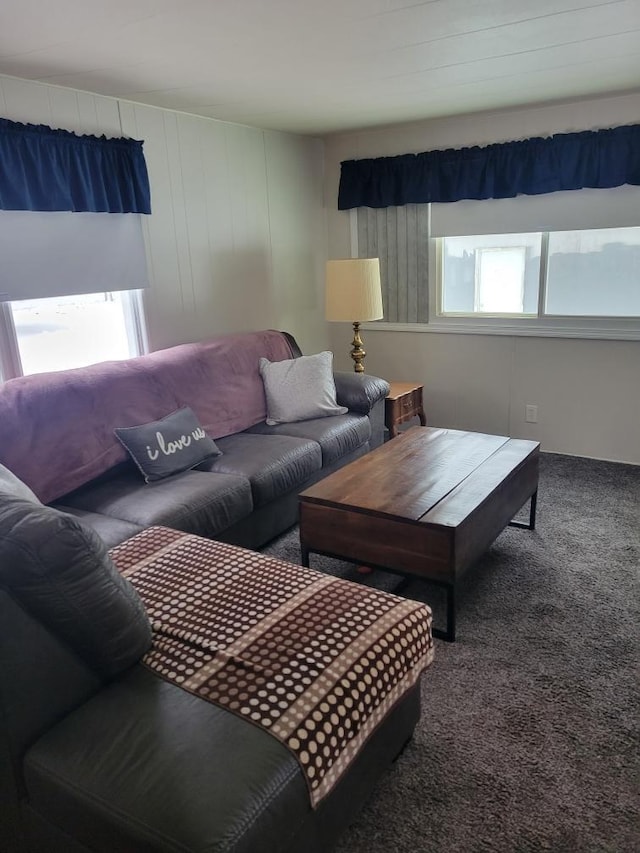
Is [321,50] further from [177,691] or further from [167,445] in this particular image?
[177,691]

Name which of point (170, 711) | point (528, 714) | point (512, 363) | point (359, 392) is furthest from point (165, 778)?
point (512, 363)

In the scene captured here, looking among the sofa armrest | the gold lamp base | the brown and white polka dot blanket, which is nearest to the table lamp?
the gold lamp base

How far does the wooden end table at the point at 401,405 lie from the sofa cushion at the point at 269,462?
3.29 ft

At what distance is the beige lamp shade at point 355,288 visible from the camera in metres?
4.19

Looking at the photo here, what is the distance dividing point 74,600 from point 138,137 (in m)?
2.86

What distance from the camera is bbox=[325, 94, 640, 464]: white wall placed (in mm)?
4023

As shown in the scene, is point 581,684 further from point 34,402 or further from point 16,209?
point 16,209

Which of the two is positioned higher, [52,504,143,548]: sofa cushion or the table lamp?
the table lamp

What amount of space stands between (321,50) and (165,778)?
2.63 m

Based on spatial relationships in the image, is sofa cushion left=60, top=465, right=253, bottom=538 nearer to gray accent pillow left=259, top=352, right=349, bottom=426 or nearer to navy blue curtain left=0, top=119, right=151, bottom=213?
gray accent pillow left=259, top=352, right=349, bottom=426

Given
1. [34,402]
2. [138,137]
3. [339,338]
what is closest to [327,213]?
[339,338]

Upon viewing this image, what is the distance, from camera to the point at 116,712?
1.42 metres

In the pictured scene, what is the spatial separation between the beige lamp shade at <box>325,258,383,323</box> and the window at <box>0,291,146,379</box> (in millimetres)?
1335

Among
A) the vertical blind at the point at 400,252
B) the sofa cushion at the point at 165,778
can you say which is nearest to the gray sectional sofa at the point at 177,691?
the sofa cushion at the point at 165,778
